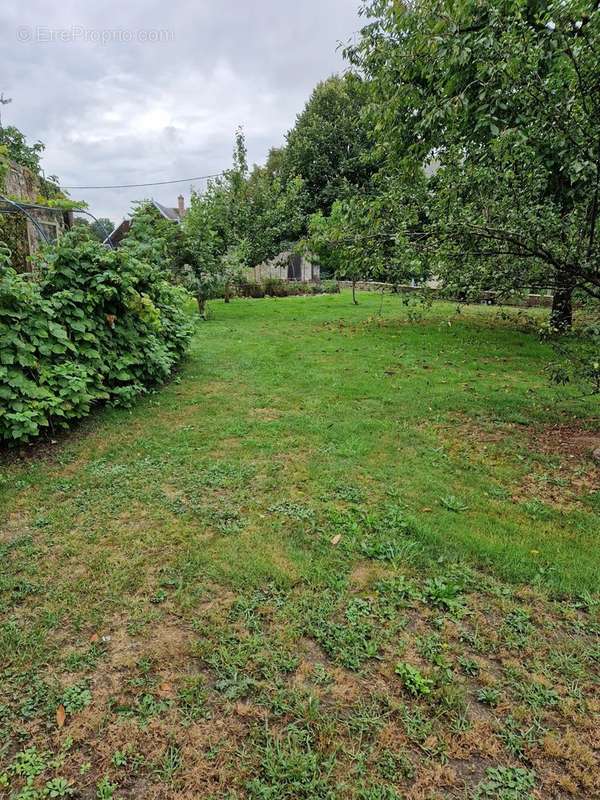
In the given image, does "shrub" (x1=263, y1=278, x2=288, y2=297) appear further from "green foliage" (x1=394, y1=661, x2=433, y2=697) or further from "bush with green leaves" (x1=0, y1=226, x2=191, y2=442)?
"green foliage" (x1=394, y1=661, x2=433, y2=697)

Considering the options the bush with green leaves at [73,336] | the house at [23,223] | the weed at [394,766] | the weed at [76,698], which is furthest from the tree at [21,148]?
the weed at [394,766]

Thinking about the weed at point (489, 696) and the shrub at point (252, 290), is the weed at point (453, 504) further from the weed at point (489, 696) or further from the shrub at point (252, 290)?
the shrub at point (252, 290)

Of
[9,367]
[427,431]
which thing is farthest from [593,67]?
[9,367]

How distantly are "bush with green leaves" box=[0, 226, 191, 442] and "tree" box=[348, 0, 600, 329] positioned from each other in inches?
114

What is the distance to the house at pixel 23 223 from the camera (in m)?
4.61

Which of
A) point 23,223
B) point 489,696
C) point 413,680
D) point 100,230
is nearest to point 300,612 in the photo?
point 413,680

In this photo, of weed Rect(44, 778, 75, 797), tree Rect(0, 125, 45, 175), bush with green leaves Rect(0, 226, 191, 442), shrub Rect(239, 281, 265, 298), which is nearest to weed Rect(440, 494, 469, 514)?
weed Rect(44, 778, 75, 797)

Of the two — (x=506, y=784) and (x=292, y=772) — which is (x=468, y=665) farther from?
(x=292, y=772)

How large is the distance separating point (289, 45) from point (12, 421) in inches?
335

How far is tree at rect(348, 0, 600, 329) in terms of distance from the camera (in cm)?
263

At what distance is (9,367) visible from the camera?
3240 millimetres

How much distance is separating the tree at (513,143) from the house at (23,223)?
3625 millimetres

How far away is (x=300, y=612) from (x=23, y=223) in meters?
5.32

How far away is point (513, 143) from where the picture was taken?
2.52 metres
